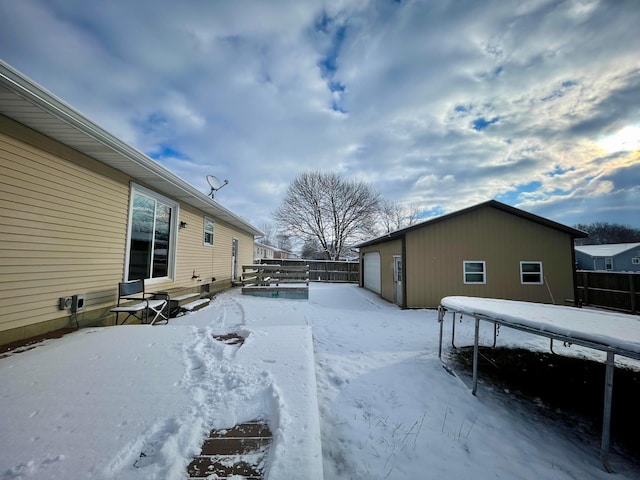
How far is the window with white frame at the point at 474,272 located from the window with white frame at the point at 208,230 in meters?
9.66

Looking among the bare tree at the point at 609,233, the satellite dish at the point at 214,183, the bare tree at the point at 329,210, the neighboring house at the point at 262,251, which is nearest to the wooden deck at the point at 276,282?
the satellite dish at the point at 214,183

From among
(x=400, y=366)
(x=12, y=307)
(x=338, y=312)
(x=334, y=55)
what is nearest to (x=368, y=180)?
(x=334, y=55)

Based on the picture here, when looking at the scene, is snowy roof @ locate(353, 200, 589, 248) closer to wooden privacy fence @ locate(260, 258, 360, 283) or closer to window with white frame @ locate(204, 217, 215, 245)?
window with white frame @ locate(204, 217, 215, 245)

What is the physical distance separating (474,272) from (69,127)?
11.2 metres

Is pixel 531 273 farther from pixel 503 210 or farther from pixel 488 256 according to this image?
pixel 503 210

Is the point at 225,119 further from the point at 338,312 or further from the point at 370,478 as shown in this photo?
the point at 370,478

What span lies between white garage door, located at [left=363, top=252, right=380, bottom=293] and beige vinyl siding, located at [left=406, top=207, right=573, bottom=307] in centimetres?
389

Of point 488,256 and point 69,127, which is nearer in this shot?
point 69,127

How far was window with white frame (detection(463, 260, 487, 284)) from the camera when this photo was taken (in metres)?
9.16

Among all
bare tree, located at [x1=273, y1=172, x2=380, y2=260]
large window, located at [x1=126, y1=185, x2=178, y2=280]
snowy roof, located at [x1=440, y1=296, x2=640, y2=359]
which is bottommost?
snowy roof, located at [x1=440, y1=296, x2=640, y2=359]

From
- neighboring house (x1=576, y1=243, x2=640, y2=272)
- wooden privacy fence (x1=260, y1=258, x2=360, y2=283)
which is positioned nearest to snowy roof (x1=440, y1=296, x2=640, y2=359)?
wooden privacy fence (x1=260, y1=258, x2=360, y2=283)

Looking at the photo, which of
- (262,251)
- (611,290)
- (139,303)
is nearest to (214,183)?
(139,303)

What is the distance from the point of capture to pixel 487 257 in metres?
9.23

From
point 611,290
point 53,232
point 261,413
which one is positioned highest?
point 53,232
